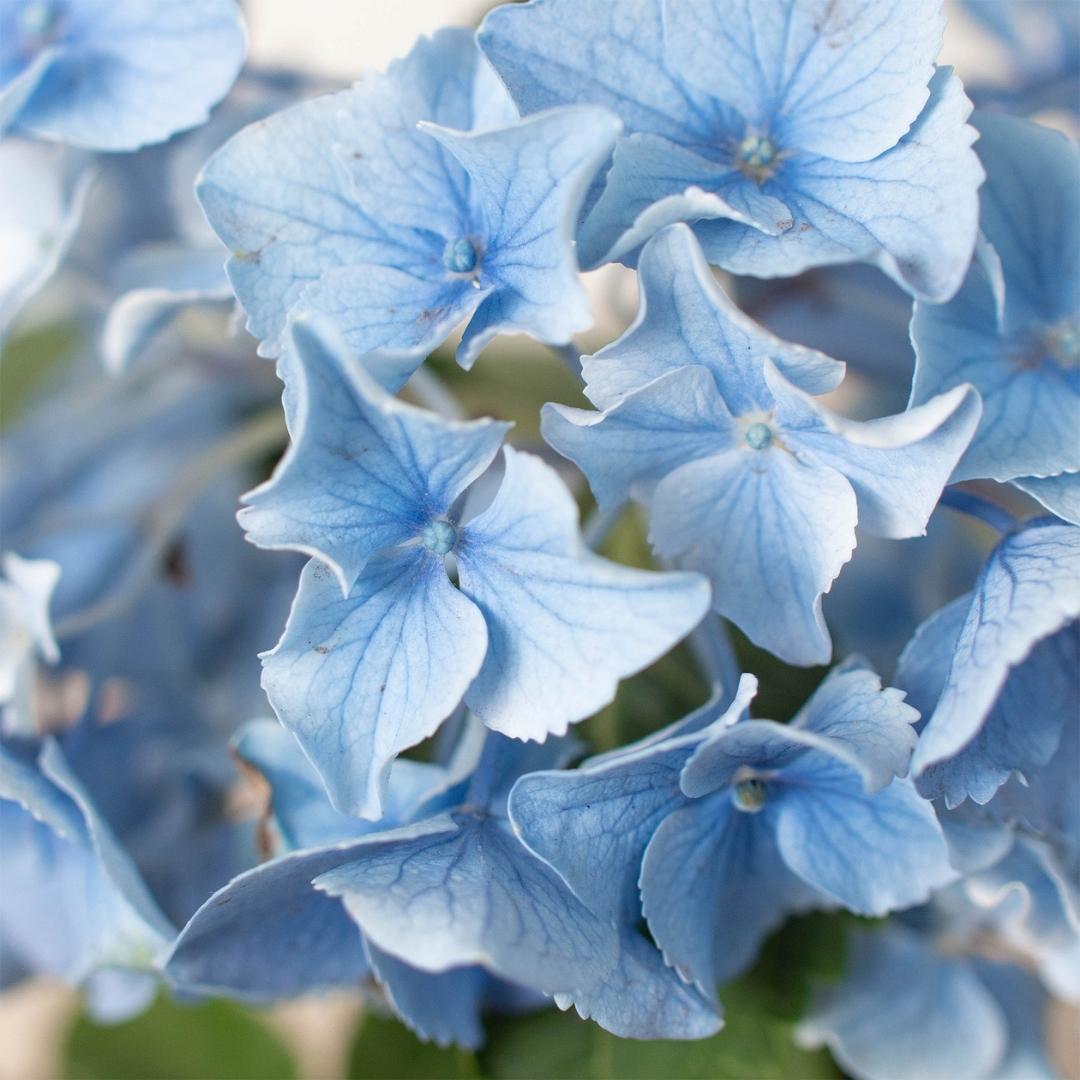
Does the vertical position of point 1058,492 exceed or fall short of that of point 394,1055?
it exceeds it

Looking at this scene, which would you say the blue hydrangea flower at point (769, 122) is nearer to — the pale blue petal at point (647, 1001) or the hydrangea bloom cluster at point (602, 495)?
the hydrangea bloom cluster at point (602, 495)

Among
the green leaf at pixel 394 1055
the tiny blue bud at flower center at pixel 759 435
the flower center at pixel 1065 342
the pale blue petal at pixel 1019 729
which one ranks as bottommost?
the green leaf at pixel 394 1055

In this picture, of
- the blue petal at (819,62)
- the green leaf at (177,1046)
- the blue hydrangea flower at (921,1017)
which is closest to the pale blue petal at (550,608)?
the blue petal at (819,62)

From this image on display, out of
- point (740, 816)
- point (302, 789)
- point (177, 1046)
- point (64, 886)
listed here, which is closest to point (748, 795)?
point (740, 816)

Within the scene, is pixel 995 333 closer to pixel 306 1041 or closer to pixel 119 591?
pixel 119 591

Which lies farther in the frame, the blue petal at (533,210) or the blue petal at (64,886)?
the blue petal at (64,886)

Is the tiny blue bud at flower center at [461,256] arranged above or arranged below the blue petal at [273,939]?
above

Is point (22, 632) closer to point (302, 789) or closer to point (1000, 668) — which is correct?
point (302, 789)
